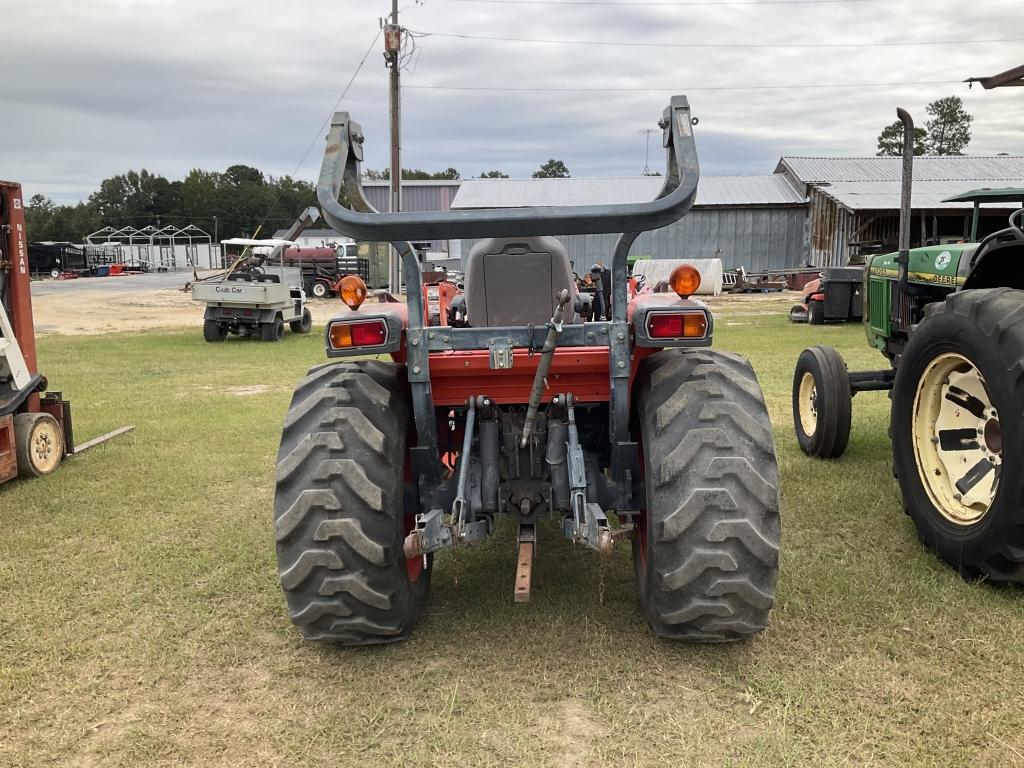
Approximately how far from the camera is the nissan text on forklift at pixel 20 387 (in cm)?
593

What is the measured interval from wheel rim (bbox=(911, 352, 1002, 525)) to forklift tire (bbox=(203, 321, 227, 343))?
14684 millimetres

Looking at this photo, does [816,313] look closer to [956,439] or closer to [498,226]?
[956,439]

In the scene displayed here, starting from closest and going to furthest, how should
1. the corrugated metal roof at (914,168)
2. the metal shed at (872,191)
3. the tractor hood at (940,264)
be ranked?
the tractor hood at (940,264), the metal shed at (872,191), the corrugated metal roof at (914,168)

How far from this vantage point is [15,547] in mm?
4719

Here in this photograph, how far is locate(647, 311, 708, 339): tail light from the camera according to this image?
10.6 ft

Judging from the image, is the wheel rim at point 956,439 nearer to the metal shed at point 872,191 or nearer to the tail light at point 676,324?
the tail light at point 676,324

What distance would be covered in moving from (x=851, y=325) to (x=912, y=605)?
15.6 meters

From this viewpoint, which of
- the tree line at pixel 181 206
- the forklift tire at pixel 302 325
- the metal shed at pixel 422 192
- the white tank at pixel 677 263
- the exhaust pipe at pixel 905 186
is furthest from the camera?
the tree line at pixel 181 206

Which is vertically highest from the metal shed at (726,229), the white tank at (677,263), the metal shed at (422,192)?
the metal shed at (422,192)

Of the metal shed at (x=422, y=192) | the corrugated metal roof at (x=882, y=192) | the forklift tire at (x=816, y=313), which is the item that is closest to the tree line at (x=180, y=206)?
the metal shed at (x=422, y=192)

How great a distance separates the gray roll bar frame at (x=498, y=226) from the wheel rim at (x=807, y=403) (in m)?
3.44

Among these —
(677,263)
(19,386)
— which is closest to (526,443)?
(19,386)

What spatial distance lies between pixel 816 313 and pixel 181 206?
8468 cm

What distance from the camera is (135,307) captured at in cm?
2700
